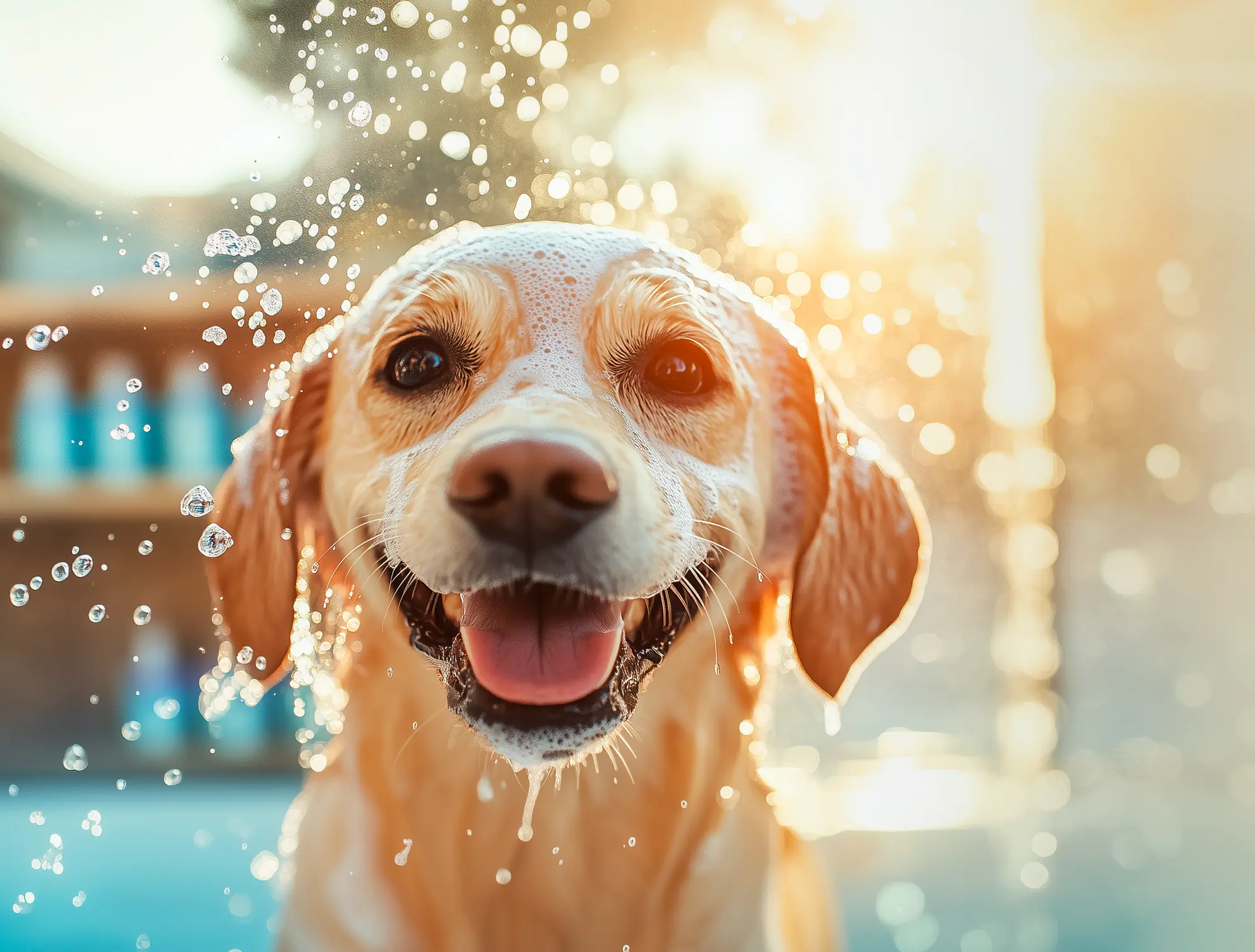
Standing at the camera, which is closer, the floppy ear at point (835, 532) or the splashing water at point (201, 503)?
the floppy ear at point (835, 532)

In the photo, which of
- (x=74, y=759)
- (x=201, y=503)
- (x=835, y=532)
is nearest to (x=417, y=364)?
(x=835, y=532)

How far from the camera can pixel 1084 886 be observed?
12.1ft

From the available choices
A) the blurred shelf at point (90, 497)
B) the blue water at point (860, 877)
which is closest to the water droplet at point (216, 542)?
the blue water at point (860, 877)

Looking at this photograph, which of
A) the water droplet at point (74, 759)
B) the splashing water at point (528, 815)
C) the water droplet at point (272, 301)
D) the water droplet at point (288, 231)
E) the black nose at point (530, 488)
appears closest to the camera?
the black nose at point (530, 488)

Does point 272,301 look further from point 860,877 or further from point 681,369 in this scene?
point 860,877

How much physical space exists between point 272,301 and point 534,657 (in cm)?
146

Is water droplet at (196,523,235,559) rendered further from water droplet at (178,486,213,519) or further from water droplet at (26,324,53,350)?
water droplet at (26,324,53,350)

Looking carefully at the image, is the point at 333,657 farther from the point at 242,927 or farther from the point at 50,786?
the point at 50,786

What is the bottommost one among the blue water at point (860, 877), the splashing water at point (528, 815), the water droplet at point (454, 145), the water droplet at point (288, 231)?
the blue water at point (860, 877)

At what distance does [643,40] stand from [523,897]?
2.28 m

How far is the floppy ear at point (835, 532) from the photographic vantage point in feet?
5.38

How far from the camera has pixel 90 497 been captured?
3.68m

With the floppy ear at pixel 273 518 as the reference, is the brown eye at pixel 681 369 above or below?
above

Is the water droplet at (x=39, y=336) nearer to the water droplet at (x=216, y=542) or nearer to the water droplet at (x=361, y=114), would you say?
the water droplet at (x=361, y=114)
